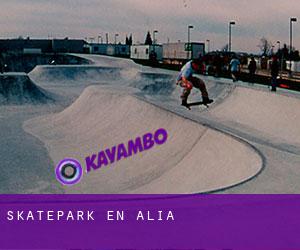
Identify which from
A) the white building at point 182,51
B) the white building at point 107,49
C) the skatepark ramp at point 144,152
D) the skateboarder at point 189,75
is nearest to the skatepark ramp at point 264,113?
the skateboarder at point 189,75

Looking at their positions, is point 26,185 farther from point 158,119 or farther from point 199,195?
point 199,195

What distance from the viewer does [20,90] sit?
25375 mm

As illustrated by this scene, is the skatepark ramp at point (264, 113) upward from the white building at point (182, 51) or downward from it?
downward

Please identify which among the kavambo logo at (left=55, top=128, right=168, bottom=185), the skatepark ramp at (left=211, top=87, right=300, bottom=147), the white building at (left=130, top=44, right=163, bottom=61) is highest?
the white building at (left=130, top=44, right=163, bottom=61)

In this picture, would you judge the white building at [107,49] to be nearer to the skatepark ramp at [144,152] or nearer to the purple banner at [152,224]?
the skatepark ramp at [144,152]

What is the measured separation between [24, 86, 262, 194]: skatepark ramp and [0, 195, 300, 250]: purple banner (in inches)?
63.6

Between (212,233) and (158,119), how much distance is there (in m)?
9.53

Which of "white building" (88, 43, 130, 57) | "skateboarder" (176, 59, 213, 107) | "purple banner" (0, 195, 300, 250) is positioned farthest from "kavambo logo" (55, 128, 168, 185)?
"white building" (88, 43, 130, 57)

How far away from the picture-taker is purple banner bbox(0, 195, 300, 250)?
487cm

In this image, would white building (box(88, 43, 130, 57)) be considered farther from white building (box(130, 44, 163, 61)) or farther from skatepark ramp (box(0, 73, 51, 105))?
skatepark ramp (box(0, 73, 51, 105))

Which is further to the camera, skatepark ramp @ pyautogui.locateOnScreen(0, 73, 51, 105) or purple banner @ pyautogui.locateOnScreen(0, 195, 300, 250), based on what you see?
skatepark ramp @ pyautogui.locateOnScreen(0, 73, 51, 105)

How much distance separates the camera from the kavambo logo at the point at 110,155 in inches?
492

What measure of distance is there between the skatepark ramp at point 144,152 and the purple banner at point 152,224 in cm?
161

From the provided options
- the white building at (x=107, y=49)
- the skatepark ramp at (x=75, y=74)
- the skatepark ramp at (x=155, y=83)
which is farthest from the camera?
the white building at (x=107, y=49)
